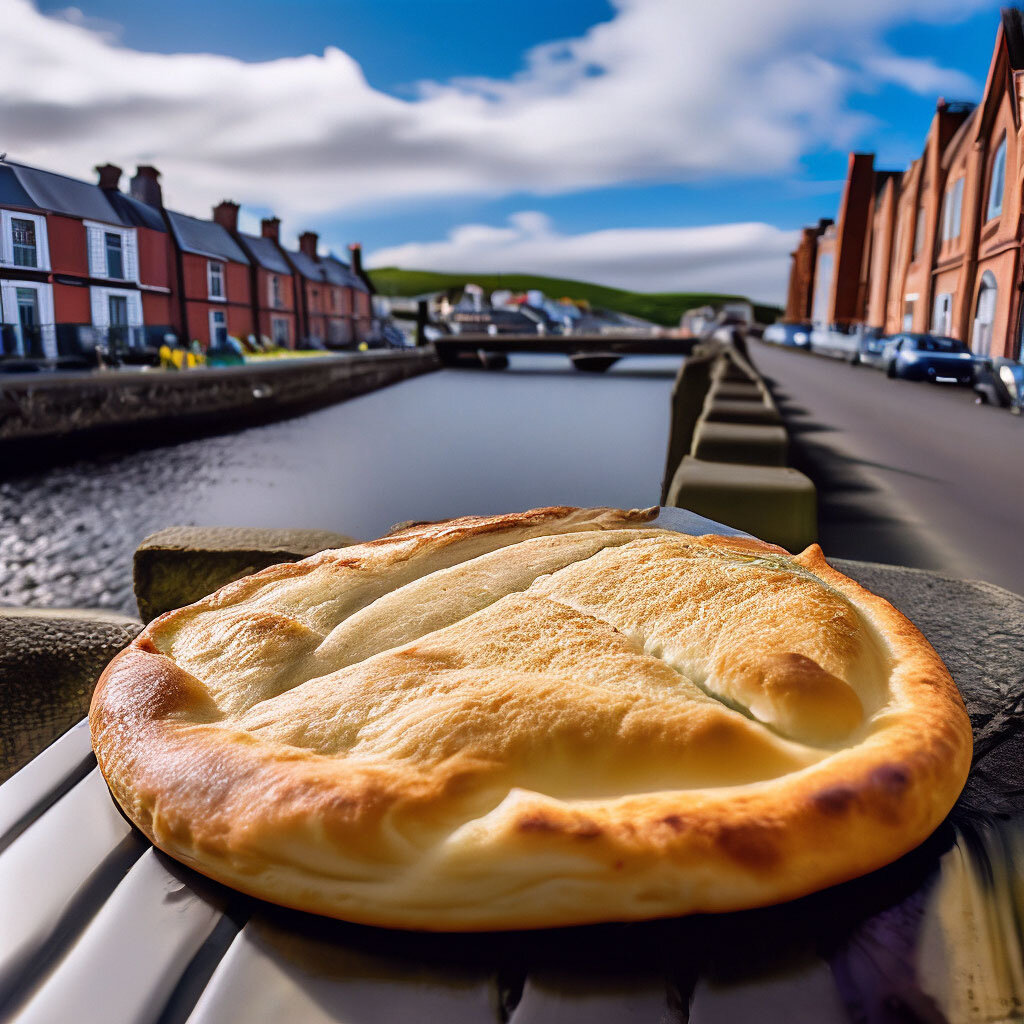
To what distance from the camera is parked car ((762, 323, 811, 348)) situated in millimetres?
23641

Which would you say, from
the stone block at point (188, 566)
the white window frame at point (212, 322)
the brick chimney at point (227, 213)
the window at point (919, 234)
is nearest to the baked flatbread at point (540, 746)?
the stone block at point (188, 566)

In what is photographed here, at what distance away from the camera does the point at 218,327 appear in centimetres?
518

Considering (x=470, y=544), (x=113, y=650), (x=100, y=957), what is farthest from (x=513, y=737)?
(x=113, y=650)

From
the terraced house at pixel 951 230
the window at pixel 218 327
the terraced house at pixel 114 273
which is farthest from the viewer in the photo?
the terraced house at pixel 951 230

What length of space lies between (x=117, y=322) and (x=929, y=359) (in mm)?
8907

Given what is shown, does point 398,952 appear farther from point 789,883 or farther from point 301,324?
point 301,324

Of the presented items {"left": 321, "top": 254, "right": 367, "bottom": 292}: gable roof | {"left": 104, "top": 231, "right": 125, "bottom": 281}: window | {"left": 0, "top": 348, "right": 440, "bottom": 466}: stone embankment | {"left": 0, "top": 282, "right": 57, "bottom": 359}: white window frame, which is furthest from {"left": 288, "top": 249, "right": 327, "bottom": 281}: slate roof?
{"left": 0, "top": 282, "right": 57, "bottom": 359}: white window frame

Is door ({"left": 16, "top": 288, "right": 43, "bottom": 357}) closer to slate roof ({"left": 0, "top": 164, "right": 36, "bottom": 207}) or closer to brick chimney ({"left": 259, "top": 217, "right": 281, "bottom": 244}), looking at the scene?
slate roof ({"left": 0, "top": 164, "right": 36, "bottom": 207})

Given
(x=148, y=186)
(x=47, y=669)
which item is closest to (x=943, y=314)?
(x=148, y=186)

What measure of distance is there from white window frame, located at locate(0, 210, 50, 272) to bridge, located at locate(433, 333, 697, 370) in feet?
52.1

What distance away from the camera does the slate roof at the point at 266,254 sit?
6.66m

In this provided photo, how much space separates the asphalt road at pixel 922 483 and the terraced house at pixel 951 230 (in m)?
0.78

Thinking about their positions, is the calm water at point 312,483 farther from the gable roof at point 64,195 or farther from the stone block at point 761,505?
the stone block at point 761,505

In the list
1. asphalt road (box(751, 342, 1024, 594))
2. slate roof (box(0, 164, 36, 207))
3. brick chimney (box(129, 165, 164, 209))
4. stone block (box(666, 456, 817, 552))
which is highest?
brick chimney (box(129, 165, 164, 209))
